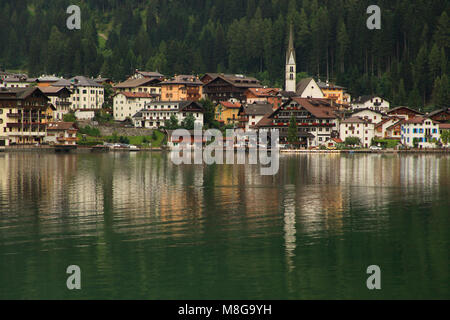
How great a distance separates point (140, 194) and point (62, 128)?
7872 centimetres

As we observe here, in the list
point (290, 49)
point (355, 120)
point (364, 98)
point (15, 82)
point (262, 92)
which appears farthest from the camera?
point (290, 49)

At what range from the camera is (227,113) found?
467ft

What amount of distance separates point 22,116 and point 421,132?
70.1 m

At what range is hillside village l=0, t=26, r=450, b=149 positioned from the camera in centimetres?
11956

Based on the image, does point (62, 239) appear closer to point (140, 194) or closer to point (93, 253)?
point (93, 253)

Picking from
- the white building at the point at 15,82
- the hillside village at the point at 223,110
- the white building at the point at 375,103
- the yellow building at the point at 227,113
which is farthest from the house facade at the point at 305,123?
the white building at the point at 15,82

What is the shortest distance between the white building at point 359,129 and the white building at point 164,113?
28.5m

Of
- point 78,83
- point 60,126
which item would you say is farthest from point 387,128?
point 78,83

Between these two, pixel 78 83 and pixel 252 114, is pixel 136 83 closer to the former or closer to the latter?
pixel 78 83

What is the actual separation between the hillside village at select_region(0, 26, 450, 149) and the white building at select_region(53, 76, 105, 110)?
204mm

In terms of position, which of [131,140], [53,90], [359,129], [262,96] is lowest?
[131,140]

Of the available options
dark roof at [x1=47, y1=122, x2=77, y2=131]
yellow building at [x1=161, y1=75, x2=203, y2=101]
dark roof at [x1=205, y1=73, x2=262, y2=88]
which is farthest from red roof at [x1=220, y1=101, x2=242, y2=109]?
dark roof at [x1=47, y1=122, x2=77, y2=131]

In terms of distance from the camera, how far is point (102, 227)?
104 feet

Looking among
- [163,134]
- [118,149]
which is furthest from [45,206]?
[163,134]
